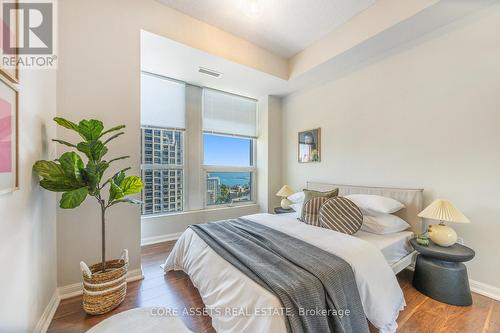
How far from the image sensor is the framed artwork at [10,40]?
1034 millimetres

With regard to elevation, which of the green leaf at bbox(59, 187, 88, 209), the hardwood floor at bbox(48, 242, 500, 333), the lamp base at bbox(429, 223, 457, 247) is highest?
the green leaf at bbox(59, 187, 88, 209)

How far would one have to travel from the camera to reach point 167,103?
342 cm

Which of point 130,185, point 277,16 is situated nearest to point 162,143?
point 130,185

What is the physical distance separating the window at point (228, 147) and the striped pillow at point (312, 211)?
1971 mm

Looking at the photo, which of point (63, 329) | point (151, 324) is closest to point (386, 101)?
point (151, 324)

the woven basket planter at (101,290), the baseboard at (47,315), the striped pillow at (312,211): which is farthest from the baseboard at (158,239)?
the striped pillow at (312,211)

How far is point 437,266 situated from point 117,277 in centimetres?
297

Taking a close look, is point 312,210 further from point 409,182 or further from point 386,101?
point 386,101

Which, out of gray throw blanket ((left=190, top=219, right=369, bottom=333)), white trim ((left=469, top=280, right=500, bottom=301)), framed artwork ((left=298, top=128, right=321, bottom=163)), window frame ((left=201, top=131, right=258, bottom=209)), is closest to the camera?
gray throw blanket ((left=190, top=219, right=369, bottom=333))

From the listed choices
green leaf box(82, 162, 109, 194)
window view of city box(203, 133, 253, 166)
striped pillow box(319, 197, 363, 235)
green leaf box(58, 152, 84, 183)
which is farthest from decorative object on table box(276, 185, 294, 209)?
green leaf box(58, 152, 84, 183)

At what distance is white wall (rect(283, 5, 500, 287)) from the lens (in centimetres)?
195

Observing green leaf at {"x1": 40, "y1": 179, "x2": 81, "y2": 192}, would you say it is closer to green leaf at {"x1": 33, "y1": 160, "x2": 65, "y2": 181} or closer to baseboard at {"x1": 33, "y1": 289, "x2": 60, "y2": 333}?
green leaf at {"x1": 33, "y1": 160, "x2": 65, "y2": 181}

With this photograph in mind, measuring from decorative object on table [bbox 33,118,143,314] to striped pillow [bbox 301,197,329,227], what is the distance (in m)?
1.89

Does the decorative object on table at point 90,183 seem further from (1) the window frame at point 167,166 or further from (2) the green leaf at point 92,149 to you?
(1) the window frame at point 167,166
